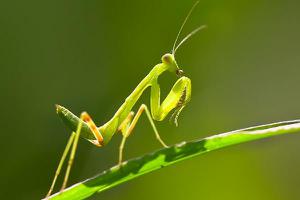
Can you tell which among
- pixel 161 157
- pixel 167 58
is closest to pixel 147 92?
pixel 167 58

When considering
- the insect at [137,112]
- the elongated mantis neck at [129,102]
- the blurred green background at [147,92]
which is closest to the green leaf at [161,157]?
the insect at [137,112]

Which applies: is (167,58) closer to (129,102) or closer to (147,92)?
(129,102)

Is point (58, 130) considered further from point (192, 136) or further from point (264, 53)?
point (264, 53)

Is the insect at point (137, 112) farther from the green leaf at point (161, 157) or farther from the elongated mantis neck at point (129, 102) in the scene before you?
the green leaf at point (161, 157)

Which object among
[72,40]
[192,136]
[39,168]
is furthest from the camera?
[72,40]

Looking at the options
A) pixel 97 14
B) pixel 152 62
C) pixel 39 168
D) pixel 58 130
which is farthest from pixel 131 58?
pixel 39 168

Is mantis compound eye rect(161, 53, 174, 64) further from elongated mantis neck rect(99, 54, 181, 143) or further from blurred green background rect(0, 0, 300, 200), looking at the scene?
blurred green background rect(0, 0, 300, 200)
